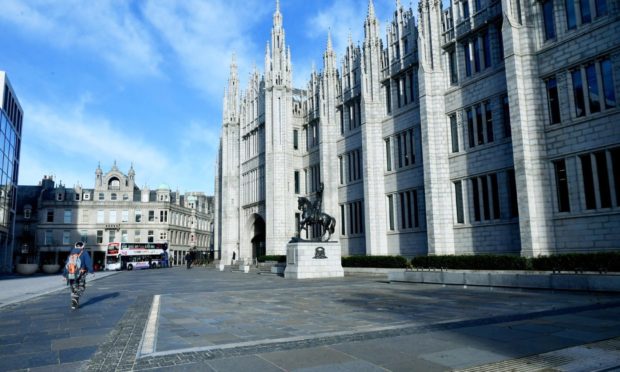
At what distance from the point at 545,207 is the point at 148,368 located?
21637 mm

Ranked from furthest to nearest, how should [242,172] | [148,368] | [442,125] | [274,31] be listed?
1. [242,172]
2. [274,31]
3. [442,125]
4. [148,368]

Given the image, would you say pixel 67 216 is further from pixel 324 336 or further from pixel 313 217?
pixel 324 336

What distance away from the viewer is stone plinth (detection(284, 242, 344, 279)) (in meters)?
28.2

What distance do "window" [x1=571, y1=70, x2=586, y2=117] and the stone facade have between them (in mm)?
74230

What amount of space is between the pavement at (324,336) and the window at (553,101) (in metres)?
12.3

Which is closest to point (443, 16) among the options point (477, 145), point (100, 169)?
point (477, 145)

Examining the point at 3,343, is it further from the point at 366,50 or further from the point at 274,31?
the point at 274,31

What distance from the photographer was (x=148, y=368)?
589cm

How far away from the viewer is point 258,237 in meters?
53.8

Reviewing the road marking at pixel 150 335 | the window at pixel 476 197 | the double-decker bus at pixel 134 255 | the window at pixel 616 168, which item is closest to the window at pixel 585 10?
the window at pixel 616 168

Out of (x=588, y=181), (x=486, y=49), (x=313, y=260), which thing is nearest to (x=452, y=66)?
(x=486, y=49)

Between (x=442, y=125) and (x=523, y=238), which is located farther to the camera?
(x=442, y=125)

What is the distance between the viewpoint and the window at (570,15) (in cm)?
2230

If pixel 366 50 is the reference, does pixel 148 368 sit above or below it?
below
